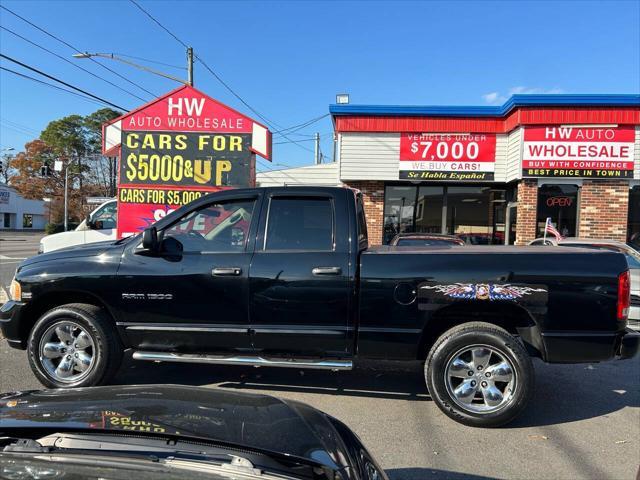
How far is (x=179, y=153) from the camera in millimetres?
8812

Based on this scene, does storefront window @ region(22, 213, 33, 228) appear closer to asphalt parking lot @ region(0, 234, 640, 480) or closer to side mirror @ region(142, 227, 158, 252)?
asphalt parking lot @ region(0, 234, 640, 480)

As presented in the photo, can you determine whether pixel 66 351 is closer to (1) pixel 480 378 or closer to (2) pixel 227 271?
(2) pixel 227 271

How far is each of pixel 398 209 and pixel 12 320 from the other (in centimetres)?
1140

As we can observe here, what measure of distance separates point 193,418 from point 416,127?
1275 centimetres

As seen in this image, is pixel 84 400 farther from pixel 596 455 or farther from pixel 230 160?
pixel 230 160

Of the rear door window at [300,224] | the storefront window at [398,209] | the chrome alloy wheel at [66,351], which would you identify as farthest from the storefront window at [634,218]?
the chrome alloy wheel at [66,351]

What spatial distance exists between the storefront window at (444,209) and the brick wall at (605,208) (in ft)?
7.40

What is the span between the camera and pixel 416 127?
45.2 feet

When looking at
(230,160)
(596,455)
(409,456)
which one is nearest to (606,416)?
(596,455)

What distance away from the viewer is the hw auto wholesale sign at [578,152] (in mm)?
12586

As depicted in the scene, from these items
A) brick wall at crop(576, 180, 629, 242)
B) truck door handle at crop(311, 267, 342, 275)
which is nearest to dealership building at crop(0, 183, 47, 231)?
brick wall at crop(576, 180, 629, 242)

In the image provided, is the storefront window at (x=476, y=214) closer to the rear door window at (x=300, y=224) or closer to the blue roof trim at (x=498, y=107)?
the blue roof trim at (x=498, y=107)

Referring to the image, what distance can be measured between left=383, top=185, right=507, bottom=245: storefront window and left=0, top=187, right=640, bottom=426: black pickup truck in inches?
392

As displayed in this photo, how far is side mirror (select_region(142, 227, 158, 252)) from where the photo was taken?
4.39 metres
